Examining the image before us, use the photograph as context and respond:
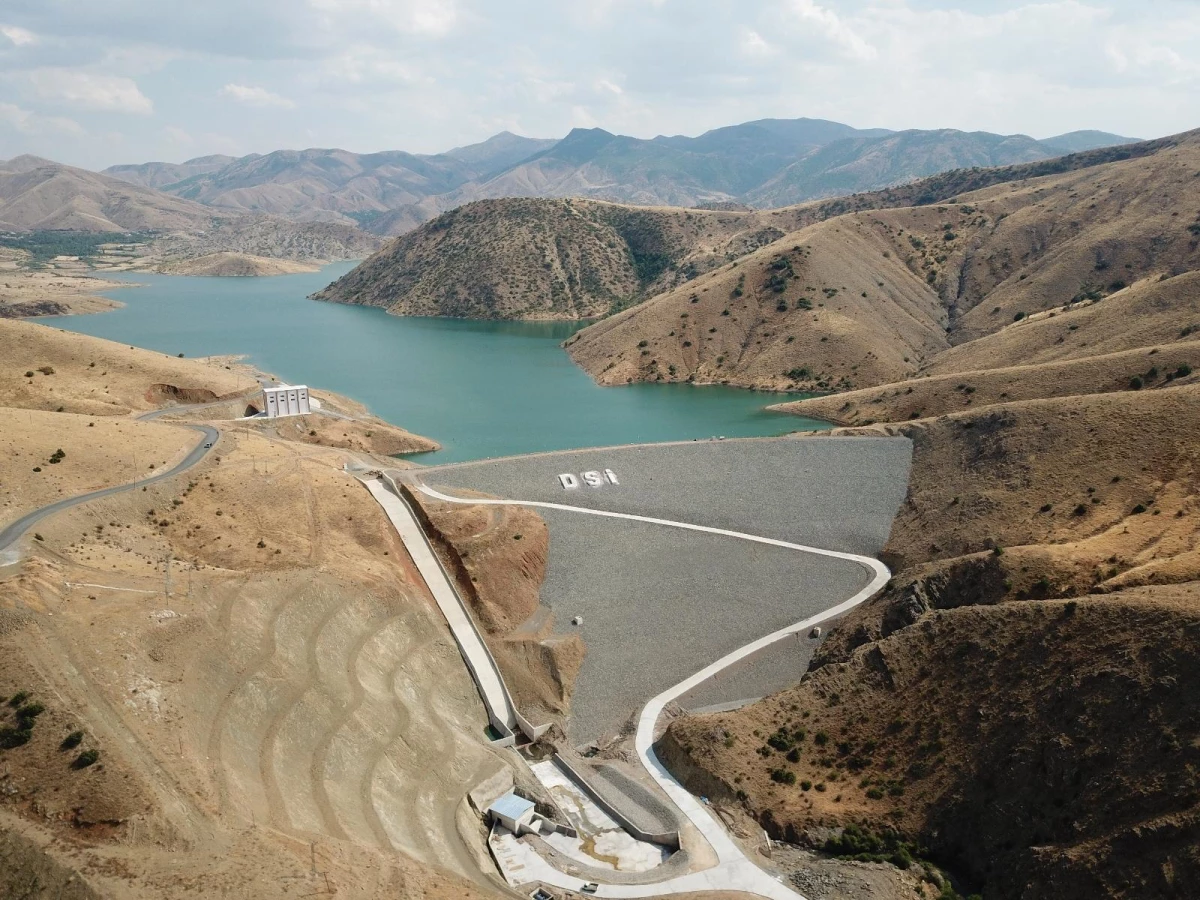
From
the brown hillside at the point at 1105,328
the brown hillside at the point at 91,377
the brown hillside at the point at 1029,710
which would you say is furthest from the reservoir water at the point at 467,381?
the brown hillside at the point at 1029,710

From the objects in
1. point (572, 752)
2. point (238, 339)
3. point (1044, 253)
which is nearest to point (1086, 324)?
point (1044, 253)

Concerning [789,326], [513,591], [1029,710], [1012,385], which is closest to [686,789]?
[1029,710]

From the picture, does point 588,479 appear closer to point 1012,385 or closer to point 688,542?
point 688,542

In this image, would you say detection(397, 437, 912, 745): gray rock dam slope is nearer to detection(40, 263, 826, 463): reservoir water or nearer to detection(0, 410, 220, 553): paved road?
detection(0, 410, 220, 553): paved road

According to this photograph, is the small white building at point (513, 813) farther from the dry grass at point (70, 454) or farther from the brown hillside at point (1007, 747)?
the dry grass at point (70, 454)

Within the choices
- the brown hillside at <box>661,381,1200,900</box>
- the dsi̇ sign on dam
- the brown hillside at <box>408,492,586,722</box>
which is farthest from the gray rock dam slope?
the brown hillside at <box>661,381,1200,900</box>

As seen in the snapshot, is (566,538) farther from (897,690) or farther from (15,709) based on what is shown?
(15,709)
